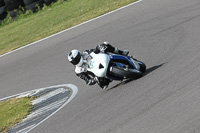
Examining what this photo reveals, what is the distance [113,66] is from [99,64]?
1.08 ft

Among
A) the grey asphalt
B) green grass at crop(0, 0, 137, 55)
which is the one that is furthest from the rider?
green grass at crop(0, 0, 137, 55)

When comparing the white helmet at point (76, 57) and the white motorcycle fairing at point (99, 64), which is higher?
the white helmet at point (76, 57)

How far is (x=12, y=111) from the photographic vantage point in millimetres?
11508

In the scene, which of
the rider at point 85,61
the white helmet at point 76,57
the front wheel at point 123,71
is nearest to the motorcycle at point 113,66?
the front wheel at point 123,71

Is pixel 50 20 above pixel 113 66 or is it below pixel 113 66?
below

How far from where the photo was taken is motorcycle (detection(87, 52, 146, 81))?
878 centimetres

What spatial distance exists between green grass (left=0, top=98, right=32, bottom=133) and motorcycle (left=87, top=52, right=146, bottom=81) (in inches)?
119

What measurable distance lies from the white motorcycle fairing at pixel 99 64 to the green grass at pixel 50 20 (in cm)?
734

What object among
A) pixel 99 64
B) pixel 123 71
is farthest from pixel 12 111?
pixel 123 71

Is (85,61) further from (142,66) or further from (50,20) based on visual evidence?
(50,20)

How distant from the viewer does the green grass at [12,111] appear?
35.0 feet

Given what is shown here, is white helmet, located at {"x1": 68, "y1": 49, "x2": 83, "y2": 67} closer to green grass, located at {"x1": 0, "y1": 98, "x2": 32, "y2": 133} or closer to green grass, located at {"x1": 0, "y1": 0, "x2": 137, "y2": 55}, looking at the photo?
green grass, located at {"x1": 0, "y1": 98, "x2": 32, "y2": 133}

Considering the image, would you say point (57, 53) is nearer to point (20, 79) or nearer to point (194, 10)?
point (20, 79)

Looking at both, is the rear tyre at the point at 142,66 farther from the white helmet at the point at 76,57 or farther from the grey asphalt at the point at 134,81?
the white helmet at the point at 76,57
